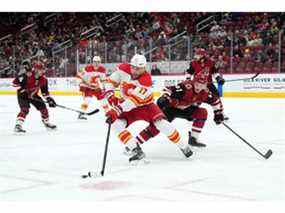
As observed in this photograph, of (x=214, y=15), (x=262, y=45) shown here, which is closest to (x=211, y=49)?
(x=262, y=45)

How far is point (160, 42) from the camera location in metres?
14.0

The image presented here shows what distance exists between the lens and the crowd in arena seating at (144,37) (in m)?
13.2

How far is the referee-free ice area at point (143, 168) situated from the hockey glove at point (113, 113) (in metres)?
0.38

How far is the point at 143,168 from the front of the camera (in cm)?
445

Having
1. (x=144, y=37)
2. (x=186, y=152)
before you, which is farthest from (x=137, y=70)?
(x=144, y=37)

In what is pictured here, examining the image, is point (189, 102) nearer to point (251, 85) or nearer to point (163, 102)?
point (163, 102)

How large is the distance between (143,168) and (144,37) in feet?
37.9

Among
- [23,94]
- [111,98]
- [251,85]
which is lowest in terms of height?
[251,85]

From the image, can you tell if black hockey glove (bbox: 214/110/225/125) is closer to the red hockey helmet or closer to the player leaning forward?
the red hockey helmet

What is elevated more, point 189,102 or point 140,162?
point 189,102

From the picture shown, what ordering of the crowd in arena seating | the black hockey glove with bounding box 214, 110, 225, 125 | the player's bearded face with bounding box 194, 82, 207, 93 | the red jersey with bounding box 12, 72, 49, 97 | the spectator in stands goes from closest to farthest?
the player's bearded face with bounding box 194, 82, 207, 93 < the black hockey glove with bounding box 214, 110, 225, 125 < the red jersey with bounding box 12, 72, 49, 97 < the crowd in arena seating < the spectator in stands

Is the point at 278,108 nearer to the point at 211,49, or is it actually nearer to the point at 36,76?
the point at 211,49

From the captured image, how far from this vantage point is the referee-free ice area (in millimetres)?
3480

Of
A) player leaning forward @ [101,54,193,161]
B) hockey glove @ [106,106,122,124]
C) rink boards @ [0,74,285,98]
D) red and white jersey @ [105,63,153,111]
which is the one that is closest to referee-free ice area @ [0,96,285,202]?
player leaning forward @ [101,54,193,161]
